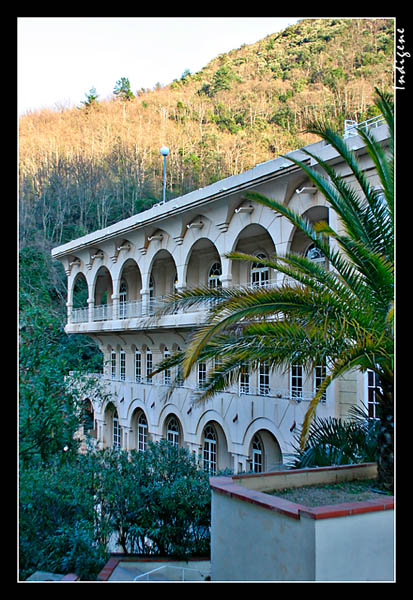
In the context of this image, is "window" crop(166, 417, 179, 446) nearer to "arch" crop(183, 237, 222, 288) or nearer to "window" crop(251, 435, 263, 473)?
"window" crop(251, 435, 263, 473)

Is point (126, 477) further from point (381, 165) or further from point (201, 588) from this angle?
point (381, 165)

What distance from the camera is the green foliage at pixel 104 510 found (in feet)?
30.4

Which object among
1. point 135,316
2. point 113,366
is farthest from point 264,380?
point 113,366

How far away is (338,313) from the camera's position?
7.85 metres

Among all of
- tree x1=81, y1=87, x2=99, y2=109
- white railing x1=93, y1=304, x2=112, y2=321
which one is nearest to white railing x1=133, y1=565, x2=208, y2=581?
white railing x1=93, y1=304, x2=112, y2=321


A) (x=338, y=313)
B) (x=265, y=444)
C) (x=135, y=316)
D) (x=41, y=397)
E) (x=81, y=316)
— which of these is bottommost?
(x=265, y=444)

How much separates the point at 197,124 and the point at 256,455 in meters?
25.9

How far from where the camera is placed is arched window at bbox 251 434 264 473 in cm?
1773

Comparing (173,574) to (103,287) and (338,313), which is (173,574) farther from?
(103,287)

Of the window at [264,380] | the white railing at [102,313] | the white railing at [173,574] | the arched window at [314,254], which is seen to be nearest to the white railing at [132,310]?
the white railing at [102,313]

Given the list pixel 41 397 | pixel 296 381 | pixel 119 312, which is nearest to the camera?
pixel 41 397

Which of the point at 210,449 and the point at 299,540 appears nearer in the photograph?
the point at 299,540

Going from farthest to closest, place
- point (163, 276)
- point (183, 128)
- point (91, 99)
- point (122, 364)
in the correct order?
point (183, 128), point (91, 99), point (122, 364), point (163, 276)

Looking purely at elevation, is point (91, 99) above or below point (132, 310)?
above
